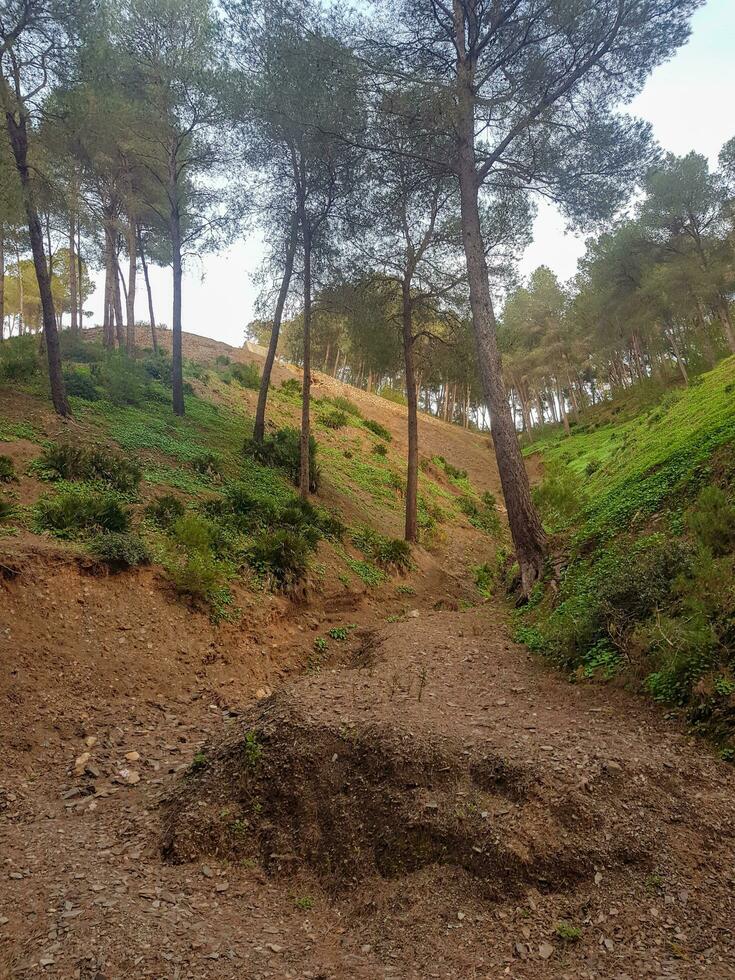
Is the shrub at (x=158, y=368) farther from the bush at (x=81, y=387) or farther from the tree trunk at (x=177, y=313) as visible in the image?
the bush at (x=81, y=387)

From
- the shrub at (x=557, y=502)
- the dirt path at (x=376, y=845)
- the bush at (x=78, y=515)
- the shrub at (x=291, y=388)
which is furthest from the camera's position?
the shrub at (x=291, y=388)

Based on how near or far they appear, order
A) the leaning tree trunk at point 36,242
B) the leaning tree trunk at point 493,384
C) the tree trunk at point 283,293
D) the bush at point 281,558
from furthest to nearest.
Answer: the tree trunk at point 283,293 < the leaning tree trunk at point 36,242 < the bush at point 281,558 < the leaning tree trunk at point 493,384

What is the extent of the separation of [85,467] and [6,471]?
4.24ft

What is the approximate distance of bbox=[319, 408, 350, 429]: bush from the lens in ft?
75.2

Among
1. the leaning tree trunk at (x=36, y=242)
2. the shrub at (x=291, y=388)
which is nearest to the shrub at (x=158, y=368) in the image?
the shrub at (x=291, y=388)

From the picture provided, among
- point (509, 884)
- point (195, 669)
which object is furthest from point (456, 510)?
point (509, 884)

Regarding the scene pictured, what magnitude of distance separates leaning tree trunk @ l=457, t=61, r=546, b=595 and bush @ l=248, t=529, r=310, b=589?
3727mm

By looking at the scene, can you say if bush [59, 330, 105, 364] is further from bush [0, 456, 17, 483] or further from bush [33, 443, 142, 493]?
bush [0, 456, 17, 483]

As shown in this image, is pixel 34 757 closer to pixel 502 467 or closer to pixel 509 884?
pixel 509 884

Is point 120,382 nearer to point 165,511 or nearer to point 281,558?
point 165,511

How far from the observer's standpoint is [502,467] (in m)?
9.20

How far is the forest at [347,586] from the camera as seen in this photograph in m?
3.47

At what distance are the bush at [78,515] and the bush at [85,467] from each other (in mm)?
868

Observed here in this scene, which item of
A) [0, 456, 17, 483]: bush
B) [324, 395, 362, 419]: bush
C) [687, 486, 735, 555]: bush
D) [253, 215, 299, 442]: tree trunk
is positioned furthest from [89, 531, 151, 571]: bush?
[324, 395, 362, 419]: bush
